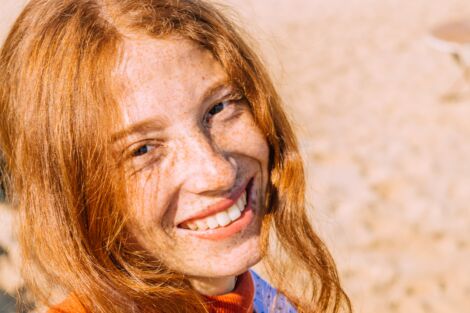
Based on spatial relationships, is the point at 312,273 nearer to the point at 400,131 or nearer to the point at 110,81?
the point at 110,81

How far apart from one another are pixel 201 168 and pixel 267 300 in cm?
58

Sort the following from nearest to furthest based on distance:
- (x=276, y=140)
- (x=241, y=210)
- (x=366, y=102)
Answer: (x=241, y=210) < (x=276, y=140) < (x=366, y=102)

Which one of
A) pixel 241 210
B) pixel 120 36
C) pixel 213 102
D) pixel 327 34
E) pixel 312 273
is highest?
pixel 120 36

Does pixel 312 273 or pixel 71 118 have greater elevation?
pixel 71 118

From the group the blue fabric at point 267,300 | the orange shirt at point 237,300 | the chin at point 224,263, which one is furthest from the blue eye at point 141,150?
the blue fabric at point 267,300

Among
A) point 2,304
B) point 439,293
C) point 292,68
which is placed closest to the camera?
point 2,304

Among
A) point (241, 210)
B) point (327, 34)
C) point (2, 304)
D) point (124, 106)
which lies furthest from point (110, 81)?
point (327, 34)

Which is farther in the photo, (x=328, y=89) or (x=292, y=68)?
(x=292, y=68)

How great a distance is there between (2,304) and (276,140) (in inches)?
71.1

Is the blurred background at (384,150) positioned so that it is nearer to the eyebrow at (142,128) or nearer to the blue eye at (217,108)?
the blue eye at (217,108)

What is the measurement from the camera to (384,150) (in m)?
4.50

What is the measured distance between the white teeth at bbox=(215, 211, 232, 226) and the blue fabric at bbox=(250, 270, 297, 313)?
0.40 m

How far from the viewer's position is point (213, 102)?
3.80 feet

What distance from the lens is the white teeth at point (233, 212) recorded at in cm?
116
